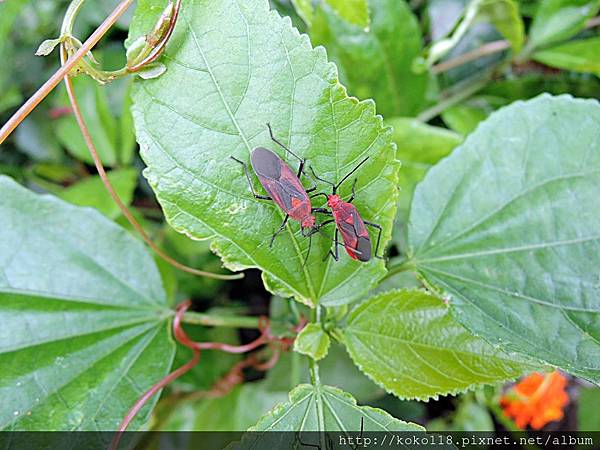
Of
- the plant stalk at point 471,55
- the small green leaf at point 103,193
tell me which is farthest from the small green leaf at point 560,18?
the small green leaf at point 103,193

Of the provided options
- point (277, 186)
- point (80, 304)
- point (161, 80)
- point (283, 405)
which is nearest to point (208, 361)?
point (80, 304)

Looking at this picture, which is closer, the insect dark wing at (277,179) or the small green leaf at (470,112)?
the insect dark wing at (277,179)

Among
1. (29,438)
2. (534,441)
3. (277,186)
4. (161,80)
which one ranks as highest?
(161,80)

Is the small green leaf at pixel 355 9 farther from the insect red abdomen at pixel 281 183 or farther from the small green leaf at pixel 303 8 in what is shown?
the insect red abdomen at pixel 281 183

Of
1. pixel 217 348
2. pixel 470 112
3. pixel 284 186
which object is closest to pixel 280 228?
pixel 284 186

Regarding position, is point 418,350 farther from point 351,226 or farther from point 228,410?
point 228,410

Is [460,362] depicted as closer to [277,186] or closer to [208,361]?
[277,186]
